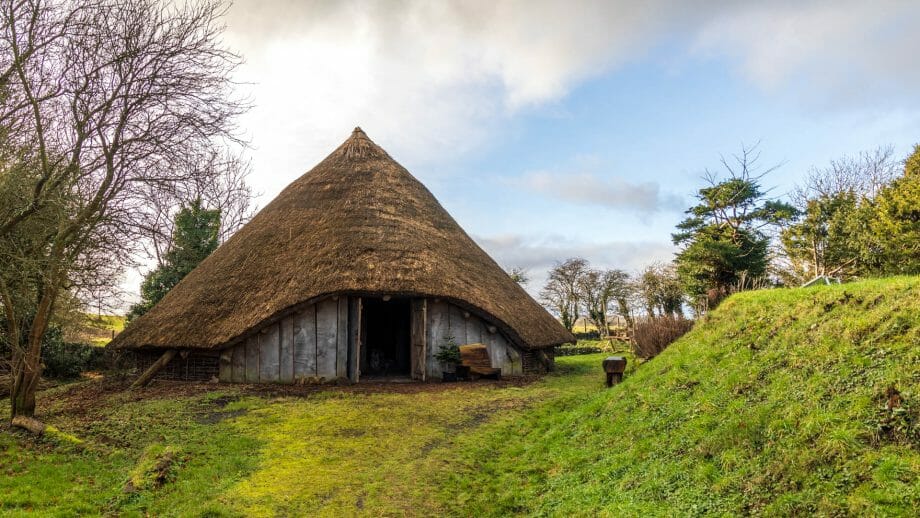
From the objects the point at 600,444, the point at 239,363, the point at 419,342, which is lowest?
the point at 600,444

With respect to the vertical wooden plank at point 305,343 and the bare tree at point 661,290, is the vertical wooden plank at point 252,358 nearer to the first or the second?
the vertical wooden plank at point 305,343

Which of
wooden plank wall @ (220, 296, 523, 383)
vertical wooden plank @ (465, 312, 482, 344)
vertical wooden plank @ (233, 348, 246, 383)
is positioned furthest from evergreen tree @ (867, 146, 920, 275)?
vertical wooden plank @ (233, 348, 246, 383)

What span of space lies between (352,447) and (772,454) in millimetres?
6100

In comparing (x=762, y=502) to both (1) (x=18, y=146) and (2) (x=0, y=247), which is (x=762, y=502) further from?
(1) (x=18, y=146)

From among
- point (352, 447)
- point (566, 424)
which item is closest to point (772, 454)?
point (566, 424)

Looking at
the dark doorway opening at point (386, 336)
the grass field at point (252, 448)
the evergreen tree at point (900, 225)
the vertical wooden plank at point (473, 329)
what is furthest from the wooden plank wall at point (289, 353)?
the evergreen tree at point (900, 225)

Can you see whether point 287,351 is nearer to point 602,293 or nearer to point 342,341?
point 342,341

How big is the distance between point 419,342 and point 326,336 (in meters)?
2.64

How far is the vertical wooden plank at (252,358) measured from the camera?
1441 centimetres

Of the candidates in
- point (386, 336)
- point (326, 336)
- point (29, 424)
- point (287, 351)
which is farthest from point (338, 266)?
point (29, 424)

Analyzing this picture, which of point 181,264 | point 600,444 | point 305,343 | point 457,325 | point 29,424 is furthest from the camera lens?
point 181,264

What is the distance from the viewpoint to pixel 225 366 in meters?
14.5

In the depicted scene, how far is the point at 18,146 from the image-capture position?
976 cm

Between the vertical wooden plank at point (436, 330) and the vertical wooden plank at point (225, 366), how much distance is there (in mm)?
5525
